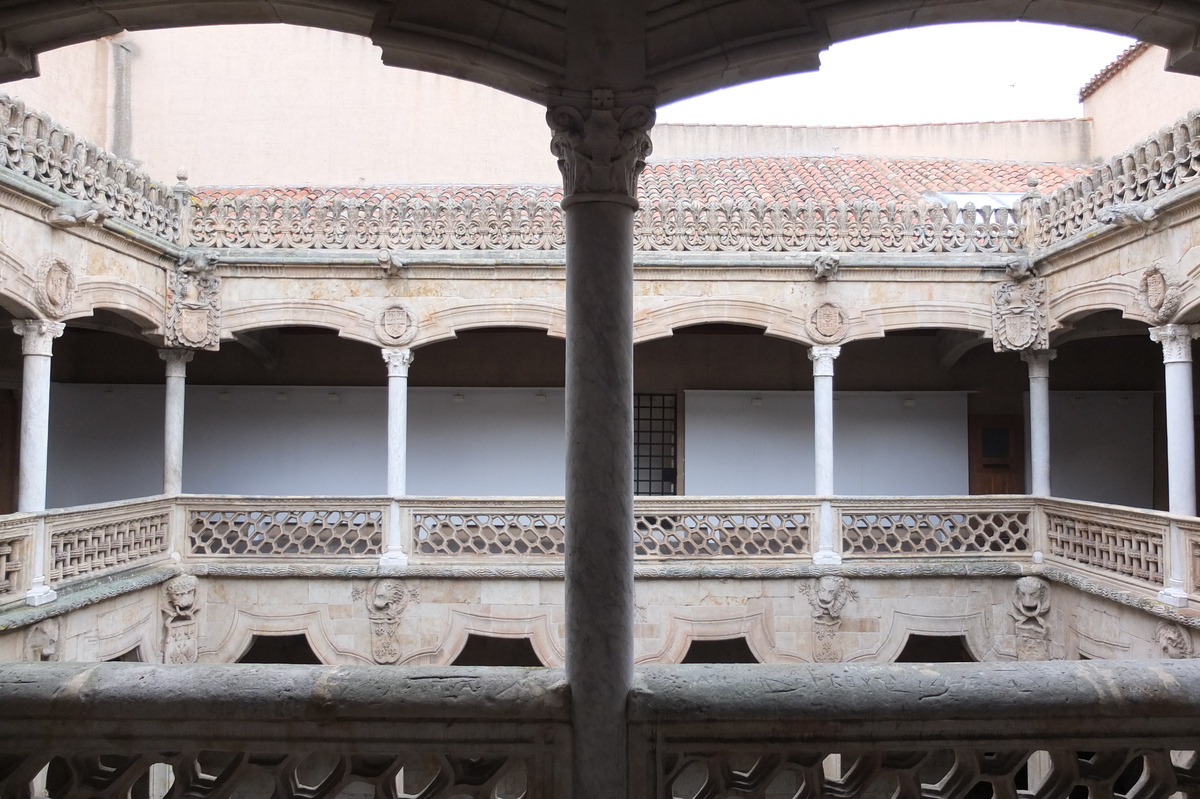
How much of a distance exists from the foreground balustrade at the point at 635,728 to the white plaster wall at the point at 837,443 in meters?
10.2

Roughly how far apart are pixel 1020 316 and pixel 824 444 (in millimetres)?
2744

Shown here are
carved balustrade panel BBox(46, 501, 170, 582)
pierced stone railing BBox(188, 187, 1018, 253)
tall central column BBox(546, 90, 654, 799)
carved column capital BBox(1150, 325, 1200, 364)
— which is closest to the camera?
tall central column BBox(546, 90, 654, 799)

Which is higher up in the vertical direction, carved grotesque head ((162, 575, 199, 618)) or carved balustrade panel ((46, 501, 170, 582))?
carved balustrade panel ((46, 501, 170, 582))

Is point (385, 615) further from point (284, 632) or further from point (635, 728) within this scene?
point (635, 728)

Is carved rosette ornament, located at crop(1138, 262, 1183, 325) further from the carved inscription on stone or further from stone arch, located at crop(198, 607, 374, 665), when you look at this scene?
stone arch, located at crop(198, 607, 374, 665)

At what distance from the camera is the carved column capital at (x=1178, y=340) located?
25.7ft

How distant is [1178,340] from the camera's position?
7.86 meters

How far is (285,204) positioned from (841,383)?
8.21 metres

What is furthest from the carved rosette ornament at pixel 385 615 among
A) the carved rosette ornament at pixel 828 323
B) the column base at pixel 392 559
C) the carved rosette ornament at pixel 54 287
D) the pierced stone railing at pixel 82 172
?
the carved rosette ornament at pixel 828 323

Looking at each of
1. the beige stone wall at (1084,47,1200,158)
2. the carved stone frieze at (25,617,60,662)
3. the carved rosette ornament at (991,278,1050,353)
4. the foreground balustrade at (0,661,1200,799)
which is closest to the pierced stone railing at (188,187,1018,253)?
the carved rosette ornament at (991,278,1050,353)

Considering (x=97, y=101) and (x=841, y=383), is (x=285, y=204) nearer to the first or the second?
(x=97, y=101)

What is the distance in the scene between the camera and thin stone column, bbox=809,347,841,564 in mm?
9969

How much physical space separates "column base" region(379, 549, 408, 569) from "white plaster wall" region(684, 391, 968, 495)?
456 centimetres

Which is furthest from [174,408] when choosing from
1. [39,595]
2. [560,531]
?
[560,531]
